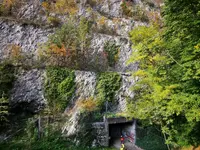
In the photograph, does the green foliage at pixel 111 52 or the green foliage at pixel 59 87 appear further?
the green foliage at pixel 111 52

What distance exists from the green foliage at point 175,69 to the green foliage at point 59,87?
15.9 feet

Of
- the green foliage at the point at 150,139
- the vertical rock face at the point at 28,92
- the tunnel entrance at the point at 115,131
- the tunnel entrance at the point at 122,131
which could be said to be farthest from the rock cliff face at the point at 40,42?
the green foliage at the point at 150,139

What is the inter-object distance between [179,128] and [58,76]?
862 centimetres

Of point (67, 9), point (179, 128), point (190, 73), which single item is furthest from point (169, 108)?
point (67, 9)

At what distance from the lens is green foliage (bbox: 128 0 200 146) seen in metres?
8.57

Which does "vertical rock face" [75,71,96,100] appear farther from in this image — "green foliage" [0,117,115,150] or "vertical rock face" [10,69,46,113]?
"green foliage" [0,117,115,150]

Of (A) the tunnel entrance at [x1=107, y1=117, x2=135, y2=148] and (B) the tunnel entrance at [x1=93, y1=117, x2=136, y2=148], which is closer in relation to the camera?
(B) the tunnel entrance at [x1=93, y1=117, x2=136, y2=148]

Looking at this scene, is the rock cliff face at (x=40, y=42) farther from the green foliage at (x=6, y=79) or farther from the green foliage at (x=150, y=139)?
the green foliage at (x=150, y=139)

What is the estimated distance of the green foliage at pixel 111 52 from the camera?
17.9 m

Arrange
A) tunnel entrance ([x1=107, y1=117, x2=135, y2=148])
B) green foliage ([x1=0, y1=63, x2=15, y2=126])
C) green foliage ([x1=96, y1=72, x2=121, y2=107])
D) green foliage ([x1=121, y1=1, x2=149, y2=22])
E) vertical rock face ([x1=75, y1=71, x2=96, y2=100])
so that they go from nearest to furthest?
green foliage ([x1=0, y1=63, x2=15, y2=126]) < vertical rock face ([x1=75, y1=71, x2=96, y2=100]) < tunnel entrance ([x1=107, y1=117, x2=135, y2=148]) < green foliage ([x1=96, y1=72, x2=121, y2=107]) < green foliage ([x1=121, y1=1, x2=149, y2=22])

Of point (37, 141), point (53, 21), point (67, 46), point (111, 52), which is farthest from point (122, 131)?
point (53, 21)

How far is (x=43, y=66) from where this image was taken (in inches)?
560

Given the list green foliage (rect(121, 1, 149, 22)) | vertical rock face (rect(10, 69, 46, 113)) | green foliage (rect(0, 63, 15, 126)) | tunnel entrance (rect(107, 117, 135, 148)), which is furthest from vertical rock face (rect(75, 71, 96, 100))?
green foliage (rect(121, 1, 149, 22))

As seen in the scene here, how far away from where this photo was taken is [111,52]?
18.2 metres
